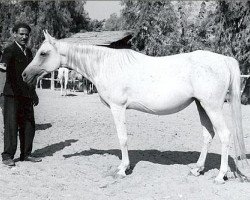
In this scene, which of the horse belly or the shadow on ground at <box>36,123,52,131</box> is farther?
the shadow on ground at <box>36,123,52,131</box>

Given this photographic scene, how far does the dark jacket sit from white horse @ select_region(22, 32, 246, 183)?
1.14 feet

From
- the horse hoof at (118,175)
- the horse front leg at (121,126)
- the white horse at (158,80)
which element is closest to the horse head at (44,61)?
the white horse at (158,80)

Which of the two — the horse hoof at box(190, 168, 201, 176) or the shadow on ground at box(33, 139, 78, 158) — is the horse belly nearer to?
the horse hoof at box(190, 168, 201, 176)

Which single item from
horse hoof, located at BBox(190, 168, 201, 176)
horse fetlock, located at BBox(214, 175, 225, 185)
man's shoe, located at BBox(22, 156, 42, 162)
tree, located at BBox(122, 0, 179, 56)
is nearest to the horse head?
man's shoe, located at BBox(22, 156, 42, 162)

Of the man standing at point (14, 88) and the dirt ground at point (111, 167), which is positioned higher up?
the man standing at point (14, 88)

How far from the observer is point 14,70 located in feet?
20.3

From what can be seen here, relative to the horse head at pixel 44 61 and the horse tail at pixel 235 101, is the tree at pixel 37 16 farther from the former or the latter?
the horse tail at pixel 235 101

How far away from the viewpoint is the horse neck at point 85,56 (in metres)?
5.95

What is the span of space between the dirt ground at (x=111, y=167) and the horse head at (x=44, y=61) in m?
1.47

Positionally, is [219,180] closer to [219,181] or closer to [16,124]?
[219,181]

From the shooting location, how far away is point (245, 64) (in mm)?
19156

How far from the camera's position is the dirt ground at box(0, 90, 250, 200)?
483 cm

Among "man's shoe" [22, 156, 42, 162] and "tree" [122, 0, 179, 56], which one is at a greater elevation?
"tree" [122, 0, 179, 56]

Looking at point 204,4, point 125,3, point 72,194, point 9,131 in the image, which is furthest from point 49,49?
point 125,3
